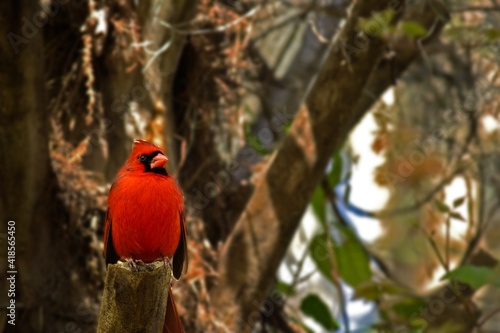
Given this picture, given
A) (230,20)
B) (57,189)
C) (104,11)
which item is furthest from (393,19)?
(57,189)

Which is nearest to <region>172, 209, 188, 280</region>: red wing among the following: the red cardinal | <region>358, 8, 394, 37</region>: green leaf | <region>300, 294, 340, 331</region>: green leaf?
the red cardinal

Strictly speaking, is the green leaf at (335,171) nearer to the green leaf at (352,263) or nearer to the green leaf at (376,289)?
the green leaf at (352,263)

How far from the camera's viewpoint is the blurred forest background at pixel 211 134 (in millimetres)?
3150

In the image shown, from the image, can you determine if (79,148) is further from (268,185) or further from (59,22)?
(268,185)

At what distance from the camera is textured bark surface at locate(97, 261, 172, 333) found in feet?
5.96

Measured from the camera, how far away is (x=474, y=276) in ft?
10.5

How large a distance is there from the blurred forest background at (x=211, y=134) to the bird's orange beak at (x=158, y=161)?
3.05ft

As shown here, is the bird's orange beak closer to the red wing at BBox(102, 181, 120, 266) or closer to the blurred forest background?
the red wing at BBox(102, 181, 120, 266)

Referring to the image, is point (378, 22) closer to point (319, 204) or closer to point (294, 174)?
point (294, 174)

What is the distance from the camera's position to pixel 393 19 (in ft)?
10.2

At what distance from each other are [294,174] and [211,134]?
1101mm

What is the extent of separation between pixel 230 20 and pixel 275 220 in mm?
1454

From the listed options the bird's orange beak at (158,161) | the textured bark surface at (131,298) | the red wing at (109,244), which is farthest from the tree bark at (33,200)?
the textured bark surface at (131,298)

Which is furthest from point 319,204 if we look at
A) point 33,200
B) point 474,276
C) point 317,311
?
point 33,200
